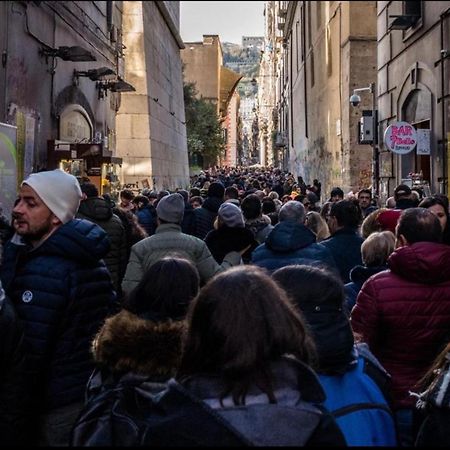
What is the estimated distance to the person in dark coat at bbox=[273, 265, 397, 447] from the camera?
2377 mm

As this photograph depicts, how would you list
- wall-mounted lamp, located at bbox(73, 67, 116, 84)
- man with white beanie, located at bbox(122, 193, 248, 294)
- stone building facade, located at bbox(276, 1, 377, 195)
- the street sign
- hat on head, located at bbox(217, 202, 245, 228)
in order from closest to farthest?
man with white beanie, located at bbox(122, 193, 248, 294) < hat on head, located at bbox(217, 202, 245, 228) < the street sign < wall-mounted lamp, located at bbox(73, 67, 116, 84) < stone building facade, located at bbox(276, 1, 377, 195)

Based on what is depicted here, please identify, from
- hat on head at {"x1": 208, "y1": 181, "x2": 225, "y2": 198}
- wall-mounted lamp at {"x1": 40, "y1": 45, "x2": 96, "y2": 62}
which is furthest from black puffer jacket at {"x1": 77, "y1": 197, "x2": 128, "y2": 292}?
wall-mounted lamp at {"x1": 40, "y1": 45, "x2": 96, "y2": 62}

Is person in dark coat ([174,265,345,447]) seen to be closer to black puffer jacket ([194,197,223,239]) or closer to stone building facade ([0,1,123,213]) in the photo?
stone building facade ([0,1,123,213])

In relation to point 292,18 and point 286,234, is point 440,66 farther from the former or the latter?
point 292,18

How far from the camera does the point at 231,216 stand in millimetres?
6512

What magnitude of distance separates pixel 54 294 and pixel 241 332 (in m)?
1.42

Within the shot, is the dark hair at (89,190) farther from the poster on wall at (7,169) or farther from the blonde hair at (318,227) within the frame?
the blonde hair at (318,227)

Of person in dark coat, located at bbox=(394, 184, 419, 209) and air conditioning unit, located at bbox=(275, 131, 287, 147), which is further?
air conditioning unit, located at bbox=(275, 131, 287, 147)

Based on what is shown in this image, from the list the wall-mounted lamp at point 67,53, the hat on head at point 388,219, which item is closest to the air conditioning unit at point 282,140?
the wall-mounted lamp at point 67,53

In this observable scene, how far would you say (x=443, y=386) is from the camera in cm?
254

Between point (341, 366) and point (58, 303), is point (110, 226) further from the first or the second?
point (341, 366)

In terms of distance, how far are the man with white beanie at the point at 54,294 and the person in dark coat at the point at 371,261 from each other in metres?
1.89

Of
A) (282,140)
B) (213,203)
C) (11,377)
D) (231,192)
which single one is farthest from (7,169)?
Answer: (282,140)

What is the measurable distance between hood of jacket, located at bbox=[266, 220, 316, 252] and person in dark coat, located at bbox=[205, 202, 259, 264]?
149 cm
